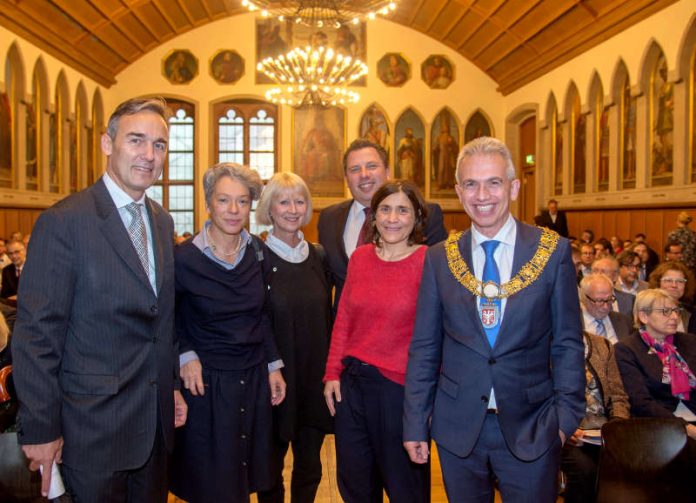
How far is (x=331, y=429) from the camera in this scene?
3.59 metres

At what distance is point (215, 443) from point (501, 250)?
5.16 ft

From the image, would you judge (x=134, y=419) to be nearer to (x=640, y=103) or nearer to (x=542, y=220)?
(x=640, y=103)

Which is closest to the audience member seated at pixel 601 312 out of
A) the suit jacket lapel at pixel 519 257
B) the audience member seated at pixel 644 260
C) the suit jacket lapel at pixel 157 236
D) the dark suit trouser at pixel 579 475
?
the dark suit trouser at pixel 579 475

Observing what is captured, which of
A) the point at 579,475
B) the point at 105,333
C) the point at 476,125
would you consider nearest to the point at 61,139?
the point at 476,125

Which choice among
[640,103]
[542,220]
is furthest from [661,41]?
[542,220]

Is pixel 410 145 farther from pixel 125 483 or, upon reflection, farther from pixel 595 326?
pixel 125 483

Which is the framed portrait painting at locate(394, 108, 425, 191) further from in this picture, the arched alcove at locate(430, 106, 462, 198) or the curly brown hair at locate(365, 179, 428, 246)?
the curly brown hair at locate(365, 179, 428, 246)

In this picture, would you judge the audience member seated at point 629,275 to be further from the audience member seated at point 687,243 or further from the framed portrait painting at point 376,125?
the framed portrait painting at point 376,125

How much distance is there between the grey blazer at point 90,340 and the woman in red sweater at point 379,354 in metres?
0.85

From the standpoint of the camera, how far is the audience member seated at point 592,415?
402 centimetres

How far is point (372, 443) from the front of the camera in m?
3.12

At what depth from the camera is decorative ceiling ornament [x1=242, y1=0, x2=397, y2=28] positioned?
12984 mm

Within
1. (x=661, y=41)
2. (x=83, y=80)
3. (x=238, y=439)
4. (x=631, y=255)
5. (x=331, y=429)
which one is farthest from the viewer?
(x=83, y=80)

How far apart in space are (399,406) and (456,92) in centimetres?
1938
